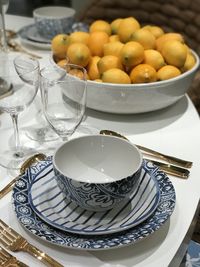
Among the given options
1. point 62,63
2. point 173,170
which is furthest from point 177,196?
point 62,63

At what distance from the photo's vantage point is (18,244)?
1.80ft

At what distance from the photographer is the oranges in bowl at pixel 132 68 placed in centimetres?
83

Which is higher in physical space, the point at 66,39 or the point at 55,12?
the point at 66,39

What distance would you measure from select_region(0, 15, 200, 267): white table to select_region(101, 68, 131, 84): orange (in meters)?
0.09

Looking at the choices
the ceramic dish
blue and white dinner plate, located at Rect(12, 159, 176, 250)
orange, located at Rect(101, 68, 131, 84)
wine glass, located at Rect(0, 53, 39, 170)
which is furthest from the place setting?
the ceramic dish

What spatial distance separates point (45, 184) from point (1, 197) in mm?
69

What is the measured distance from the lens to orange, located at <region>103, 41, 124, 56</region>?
88cm

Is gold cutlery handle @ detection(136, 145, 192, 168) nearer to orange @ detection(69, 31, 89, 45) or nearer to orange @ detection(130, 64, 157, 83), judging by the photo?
orange @ detection(130, 64, 157, 83)

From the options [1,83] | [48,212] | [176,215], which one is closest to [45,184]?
[48,212]

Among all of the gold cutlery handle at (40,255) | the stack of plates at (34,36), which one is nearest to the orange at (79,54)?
the stack of plates at (34,36)

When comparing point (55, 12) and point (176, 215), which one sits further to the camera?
point (55, 12)

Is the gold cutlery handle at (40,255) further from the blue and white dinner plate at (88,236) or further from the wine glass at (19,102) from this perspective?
the wine glass at (19,102)

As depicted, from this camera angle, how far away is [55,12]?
136cm

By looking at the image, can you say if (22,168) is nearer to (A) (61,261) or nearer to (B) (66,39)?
(A) (61,261)
